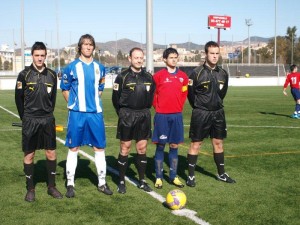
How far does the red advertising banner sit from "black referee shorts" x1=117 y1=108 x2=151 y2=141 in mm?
48420

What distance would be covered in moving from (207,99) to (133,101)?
1.22 metres

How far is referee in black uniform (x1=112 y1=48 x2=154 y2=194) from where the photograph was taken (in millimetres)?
6074

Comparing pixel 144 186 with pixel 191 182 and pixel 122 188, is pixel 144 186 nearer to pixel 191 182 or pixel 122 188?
pixel 122 188

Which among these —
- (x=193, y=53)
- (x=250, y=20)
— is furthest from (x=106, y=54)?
(x=250, y=20)

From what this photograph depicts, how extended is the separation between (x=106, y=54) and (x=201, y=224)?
6835cm

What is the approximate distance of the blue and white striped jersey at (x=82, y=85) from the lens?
5832mm

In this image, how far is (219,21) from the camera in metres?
53.4

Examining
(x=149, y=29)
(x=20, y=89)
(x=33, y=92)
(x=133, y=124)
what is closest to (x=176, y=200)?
(x=133, y=124)

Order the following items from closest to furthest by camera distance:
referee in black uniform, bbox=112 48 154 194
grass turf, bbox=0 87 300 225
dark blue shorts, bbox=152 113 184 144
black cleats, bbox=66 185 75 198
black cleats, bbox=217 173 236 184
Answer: grass turf, bbox=0 87 300 225 < black cleats, bbox=66 185 75 198 < referee in black uniform, bbox=112 48 154 194 < dark blue shorts, bbox=152 113 184 144 < black cleats, bbox=217 173 236 184

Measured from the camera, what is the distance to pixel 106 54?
71.8 metres

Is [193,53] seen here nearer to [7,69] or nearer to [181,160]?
[7,69]

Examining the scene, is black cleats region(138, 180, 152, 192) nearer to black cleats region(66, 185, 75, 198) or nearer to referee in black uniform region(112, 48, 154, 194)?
referee in black uniform region(112, 48, 154, 194)

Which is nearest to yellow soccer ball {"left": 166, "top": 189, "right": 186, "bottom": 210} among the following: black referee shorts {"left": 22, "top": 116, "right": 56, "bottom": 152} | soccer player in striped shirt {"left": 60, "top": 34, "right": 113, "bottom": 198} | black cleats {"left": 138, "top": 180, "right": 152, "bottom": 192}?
black cleats {"left": 138, "top": 180, "right": 152, "bottom": 192}

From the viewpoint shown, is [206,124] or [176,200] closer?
[176,200]
